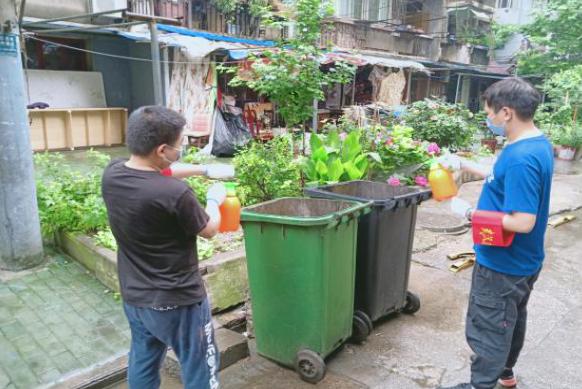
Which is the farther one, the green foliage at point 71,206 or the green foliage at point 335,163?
the green foliage at point 335,163

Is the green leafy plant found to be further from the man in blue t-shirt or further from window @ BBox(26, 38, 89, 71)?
window @ BBox(26, 38, 89, 71)

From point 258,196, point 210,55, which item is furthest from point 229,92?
point 258,196

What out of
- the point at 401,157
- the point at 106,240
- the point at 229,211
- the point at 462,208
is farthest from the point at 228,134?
the point at 462,208

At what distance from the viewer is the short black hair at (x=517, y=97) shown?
7.38 ft

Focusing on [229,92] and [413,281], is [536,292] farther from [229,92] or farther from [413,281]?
[229,92]

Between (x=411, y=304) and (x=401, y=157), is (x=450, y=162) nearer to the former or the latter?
(x=411, y=304)

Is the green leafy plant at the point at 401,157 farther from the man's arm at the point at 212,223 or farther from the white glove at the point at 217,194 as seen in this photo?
the man's arm at the point at 212,223

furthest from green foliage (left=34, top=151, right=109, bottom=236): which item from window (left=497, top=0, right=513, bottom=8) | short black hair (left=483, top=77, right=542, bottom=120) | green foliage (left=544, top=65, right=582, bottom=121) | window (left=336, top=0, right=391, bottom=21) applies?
window (left=497, top=0, right=513, bottom=8)

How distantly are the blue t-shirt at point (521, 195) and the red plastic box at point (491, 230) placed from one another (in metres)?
0.07

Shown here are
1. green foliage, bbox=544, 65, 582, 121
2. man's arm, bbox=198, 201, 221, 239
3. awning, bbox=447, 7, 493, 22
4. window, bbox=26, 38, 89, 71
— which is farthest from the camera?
awning, bbox=447, 7, 493, 22

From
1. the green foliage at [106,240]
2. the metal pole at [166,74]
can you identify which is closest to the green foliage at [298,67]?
the green foliage at [106,240]

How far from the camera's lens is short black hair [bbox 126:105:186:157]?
6.23ft

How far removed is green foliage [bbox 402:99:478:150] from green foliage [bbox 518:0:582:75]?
1069cm

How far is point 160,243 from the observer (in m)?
1.98
